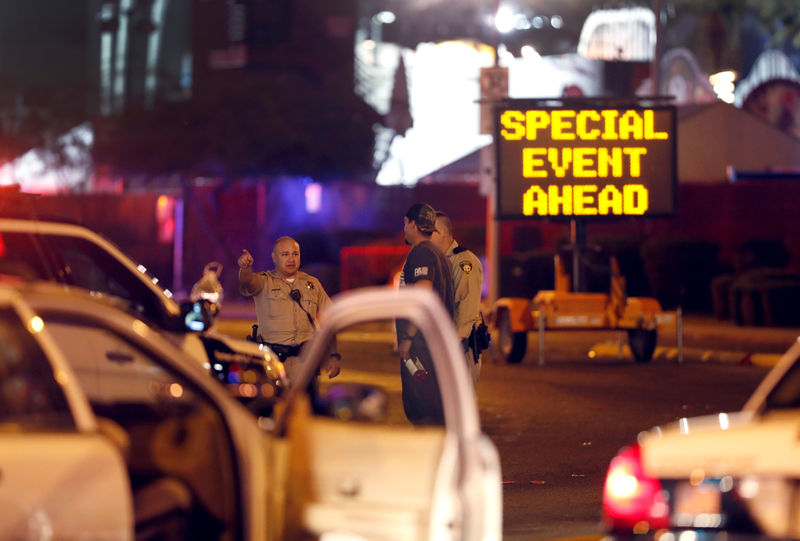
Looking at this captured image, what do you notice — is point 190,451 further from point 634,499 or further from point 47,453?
point 634,499

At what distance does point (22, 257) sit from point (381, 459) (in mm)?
3781

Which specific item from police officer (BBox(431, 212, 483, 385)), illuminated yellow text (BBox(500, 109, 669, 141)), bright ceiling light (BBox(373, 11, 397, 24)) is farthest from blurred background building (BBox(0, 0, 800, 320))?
police officer (BBox(431, 212, 483, 385))

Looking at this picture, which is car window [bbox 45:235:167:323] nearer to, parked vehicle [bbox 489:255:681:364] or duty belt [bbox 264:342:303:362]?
duty belt [bbox 264:342:303:362]

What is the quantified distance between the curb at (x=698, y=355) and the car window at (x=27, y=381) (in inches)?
598

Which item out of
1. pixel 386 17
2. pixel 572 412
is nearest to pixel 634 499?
pixel 572 412

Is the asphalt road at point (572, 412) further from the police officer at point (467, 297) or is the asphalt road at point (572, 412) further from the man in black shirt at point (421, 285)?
the police officer at point (467, 297)

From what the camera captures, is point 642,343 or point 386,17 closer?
point 642,343

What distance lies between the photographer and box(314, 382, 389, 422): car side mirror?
16.1 feet

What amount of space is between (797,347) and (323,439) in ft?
5.99

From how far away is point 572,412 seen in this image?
13.8m

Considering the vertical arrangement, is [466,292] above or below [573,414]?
above

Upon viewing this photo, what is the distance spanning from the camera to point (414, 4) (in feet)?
209

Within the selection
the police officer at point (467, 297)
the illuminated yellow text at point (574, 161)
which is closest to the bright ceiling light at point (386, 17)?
the illuminated yellow text at point (574, 161)

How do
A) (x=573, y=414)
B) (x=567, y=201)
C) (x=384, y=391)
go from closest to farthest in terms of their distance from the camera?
(x=384, y=391) < (x=573, y=414) < (x=567, y=201)
